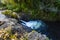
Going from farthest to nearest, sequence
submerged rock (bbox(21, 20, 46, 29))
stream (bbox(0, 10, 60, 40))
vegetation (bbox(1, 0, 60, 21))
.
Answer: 1. vegetation (bbox(1, 0, 60, 21))
2. submerged rock (bbox(21, 20, 46, 29))
3. stream (bbox(0, 10, 60, 40))

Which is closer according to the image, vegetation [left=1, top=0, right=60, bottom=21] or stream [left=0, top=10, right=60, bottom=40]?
stream [left=0, top=10, right=60, bottom=40]

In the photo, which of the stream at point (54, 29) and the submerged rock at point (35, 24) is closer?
the stream at point (54, 29)

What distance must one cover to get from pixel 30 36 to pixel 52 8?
463cm

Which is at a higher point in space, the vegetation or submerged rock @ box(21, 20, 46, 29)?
the vegetation

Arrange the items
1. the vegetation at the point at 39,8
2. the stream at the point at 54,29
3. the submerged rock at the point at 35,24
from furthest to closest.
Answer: the vegetation at the point at 39,8
the submerged rock at the point at 35,24
the stream at the point at 54,29

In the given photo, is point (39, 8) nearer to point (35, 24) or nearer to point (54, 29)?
point (35, 24)

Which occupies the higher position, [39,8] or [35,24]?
[39,8]

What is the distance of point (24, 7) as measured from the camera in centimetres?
1149

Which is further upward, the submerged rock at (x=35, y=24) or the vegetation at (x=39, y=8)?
the vegetation at (x=39, y=8)

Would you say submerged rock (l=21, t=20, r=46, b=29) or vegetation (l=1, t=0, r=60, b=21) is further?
vegetation (l=1, t=0, r=60, b=21)

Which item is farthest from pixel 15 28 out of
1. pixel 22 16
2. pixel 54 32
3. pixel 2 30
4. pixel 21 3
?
pixel 21 3

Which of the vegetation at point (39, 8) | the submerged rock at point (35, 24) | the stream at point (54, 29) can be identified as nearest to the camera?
the stream at point (54, 29)


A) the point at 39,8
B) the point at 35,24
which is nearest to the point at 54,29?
the point at 35,24

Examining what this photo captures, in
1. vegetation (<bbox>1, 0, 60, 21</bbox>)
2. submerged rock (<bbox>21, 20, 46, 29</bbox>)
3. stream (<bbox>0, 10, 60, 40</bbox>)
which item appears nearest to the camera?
stream (<bbox>0, 10, 60, 40</bbox>)
